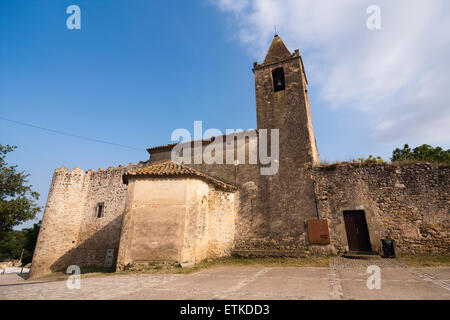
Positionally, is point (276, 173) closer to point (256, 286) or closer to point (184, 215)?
point (184, 215)

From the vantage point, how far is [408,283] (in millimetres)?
5320

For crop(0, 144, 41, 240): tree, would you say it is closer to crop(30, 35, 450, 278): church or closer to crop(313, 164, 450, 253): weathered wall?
crop(30, 35, 450, 278): church

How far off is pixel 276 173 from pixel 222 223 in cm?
435

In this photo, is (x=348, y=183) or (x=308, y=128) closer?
(x=348, y=183)

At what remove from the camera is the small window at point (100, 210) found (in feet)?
58.9

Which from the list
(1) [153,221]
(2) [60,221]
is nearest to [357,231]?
(1) [153,221]

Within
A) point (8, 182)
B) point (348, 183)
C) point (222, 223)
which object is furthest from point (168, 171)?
point (8, 182)

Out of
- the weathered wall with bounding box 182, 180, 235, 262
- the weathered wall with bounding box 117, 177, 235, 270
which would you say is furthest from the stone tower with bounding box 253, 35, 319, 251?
the weathered wall with bounding box 117, 177, 235, 270

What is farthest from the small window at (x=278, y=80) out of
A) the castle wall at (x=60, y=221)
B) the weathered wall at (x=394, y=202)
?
the castle wall at (x=60, y=221)

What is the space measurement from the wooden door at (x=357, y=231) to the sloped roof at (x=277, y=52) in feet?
37.1

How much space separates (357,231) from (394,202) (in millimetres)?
2301

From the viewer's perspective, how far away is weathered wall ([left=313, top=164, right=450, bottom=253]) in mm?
9742

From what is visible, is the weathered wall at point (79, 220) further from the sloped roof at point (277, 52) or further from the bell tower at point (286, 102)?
the sloped roof at point (277, 52)

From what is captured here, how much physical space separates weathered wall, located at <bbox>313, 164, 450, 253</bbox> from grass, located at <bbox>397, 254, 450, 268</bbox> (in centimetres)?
41
